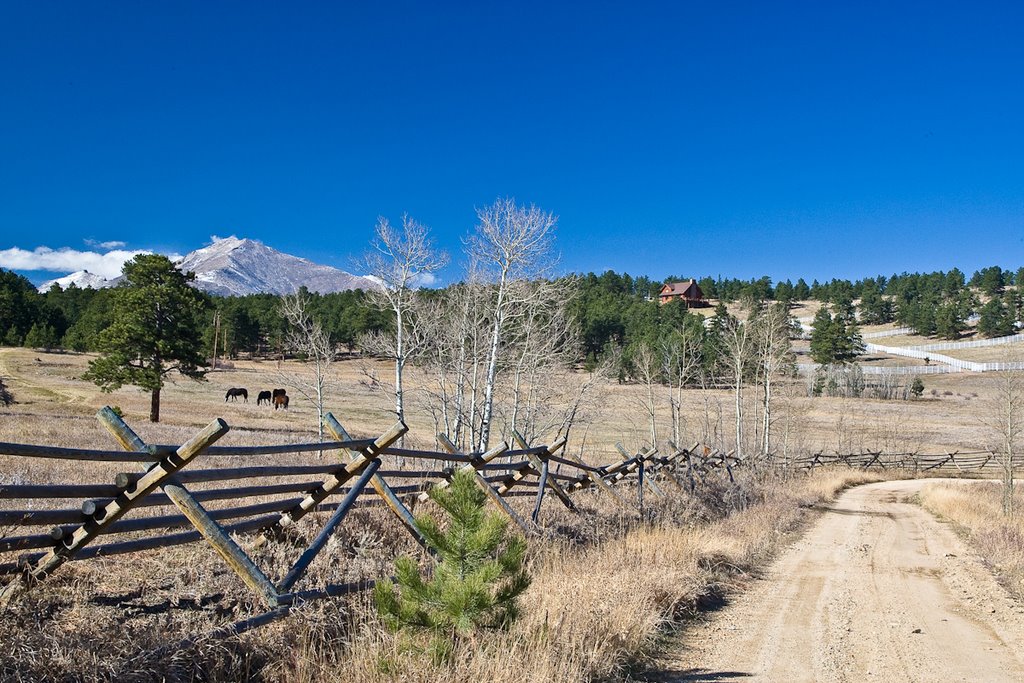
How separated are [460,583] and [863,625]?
5.42 m

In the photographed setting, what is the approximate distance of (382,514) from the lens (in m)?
8.30

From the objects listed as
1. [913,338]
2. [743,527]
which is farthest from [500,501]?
[913,338]

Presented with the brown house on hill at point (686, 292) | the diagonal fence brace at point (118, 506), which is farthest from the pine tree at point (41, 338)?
the brown house on hill at point (686, 292)

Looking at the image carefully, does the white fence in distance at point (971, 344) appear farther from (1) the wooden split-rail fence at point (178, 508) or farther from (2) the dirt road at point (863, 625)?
(1) the wooden split-rail fence at point (178, 508)

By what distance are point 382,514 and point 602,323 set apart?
79.9 meters

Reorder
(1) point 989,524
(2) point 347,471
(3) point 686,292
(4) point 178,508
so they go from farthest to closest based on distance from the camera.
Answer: (3) point 686,292 → (1) point 989,524 → (2) point 347,471 → (4) point 178,508

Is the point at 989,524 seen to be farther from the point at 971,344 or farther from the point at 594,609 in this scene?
the point at 971,344

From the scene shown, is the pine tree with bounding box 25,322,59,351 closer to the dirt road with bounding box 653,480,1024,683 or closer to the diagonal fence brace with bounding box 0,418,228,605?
the diagonal fence brace with bounding box 0,418,228,605

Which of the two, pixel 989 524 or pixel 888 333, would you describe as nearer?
pixel 989 524

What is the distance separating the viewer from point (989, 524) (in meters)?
16.3

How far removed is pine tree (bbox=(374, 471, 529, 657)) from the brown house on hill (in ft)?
537

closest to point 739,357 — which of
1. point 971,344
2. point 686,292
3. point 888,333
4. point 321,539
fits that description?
point 321,539

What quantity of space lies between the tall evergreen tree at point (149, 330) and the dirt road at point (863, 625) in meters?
35.5

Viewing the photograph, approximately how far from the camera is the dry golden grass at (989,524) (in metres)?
10.6
